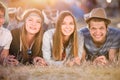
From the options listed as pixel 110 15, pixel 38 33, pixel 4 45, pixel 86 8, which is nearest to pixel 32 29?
pixel 38 33

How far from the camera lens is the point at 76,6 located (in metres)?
3.24

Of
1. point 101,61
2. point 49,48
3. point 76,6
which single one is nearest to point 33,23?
point 49,48

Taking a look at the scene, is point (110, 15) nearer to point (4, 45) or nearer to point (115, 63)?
point (115, 63)

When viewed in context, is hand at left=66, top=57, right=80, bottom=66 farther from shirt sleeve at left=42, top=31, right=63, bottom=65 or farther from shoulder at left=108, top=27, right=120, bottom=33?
shoulder at left=108, top=27, right=120, bottom=33

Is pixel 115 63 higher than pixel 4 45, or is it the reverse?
pixel 4 45

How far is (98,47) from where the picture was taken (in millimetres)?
3285

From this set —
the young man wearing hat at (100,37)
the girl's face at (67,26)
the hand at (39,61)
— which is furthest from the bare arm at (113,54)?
the hand at (39,61)

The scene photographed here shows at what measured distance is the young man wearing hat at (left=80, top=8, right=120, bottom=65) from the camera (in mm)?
3236

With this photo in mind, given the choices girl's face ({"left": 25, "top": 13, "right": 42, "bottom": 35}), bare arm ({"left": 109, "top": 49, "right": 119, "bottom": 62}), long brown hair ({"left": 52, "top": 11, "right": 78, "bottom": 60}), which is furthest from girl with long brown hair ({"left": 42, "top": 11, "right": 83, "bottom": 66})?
bare arm ({"left": 109, "top": 49, "right": 119, "bottom": 62})

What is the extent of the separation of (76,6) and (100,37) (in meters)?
0.43

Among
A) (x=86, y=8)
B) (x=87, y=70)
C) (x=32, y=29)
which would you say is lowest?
(x=87, y=70)

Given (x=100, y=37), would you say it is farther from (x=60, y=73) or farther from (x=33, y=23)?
(x=33, y=23)

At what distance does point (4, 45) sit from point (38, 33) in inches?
15.4

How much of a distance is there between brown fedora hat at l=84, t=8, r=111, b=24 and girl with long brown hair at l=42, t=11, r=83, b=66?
165mm
